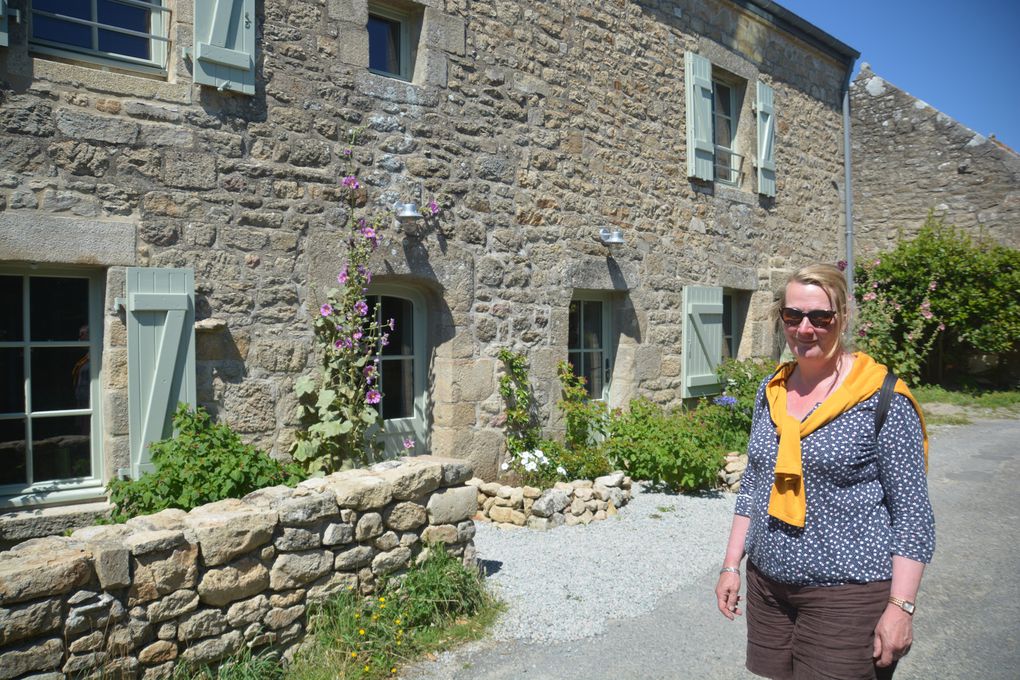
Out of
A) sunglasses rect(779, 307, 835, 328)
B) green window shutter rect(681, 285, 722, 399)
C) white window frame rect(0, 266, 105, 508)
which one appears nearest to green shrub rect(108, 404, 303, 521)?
white window frame rect(0, 266, 105, 508)

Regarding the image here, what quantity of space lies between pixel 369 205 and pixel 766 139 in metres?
5.66

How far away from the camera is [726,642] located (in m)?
3.78

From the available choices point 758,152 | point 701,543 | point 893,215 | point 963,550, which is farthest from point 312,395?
point 893,215

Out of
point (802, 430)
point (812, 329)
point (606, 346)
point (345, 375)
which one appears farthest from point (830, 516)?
point (606, 346)

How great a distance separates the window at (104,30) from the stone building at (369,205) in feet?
0.05

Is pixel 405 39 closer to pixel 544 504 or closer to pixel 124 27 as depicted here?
pixel 124 27

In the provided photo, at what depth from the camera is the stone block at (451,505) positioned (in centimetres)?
397

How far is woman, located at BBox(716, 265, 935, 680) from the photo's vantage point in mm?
2092

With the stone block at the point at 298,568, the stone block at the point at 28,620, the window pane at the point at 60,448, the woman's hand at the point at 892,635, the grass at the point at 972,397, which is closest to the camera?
the woman's hand at the point at 892,635

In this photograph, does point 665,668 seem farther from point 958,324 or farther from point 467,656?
point 958,324

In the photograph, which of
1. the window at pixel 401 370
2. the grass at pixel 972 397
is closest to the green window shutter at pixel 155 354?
the window at pixel 401 370

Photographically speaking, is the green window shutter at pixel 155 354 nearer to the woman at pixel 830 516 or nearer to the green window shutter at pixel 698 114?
the woman at pixel 830 516

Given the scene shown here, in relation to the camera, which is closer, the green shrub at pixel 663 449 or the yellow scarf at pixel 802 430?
the yellow scarf at pixel 802 430

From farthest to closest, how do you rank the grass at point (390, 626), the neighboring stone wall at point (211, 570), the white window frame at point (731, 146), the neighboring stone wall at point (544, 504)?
1. the white window frame at point (731, 146)
2. the neighboring stone wall at point (544, 504)
3. the grass at point (390, 626)
4. the neighboring stone wall at point (211, 570)
